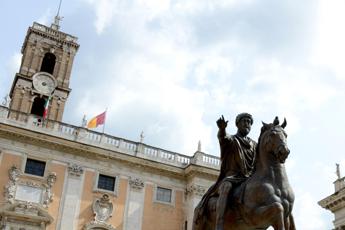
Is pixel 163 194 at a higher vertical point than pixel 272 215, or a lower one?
higher

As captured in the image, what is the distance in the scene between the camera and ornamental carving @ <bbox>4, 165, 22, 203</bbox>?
2530 cm

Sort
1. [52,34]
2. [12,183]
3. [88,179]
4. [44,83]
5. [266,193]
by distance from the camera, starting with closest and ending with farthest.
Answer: [266,193] → [12,183] → [88,179] → [44,83] → [52,34]

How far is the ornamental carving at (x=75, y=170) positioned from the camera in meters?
27.8

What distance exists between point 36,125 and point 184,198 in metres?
11.2

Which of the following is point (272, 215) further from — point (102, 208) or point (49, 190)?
point (102, 208)

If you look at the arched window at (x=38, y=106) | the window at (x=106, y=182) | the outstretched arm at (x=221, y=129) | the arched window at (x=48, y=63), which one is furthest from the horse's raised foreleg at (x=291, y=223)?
the arched window at (x=48, y=63)

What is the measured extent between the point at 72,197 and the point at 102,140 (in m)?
4.50

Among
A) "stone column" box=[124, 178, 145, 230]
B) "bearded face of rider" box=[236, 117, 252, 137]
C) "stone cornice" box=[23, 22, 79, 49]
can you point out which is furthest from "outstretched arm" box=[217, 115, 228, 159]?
"stone cornice" box=[23, 22, 79, 49]

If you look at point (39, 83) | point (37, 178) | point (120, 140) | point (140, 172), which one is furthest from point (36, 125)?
point (39, 83)

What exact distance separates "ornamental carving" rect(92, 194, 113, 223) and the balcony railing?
11.4 ft

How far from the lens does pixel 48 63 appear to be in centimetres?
4031

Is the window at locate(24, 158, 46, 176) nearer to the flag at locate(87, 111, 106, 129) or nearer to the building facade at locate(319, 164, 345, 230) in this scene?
the flag at locate(87, 111, 106, 129)

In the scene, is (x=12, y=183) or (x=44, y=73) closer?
(x=12, y=183)

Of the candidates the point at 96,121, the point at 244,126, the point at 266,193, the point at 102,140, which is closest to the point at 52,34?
the point at 96,121
